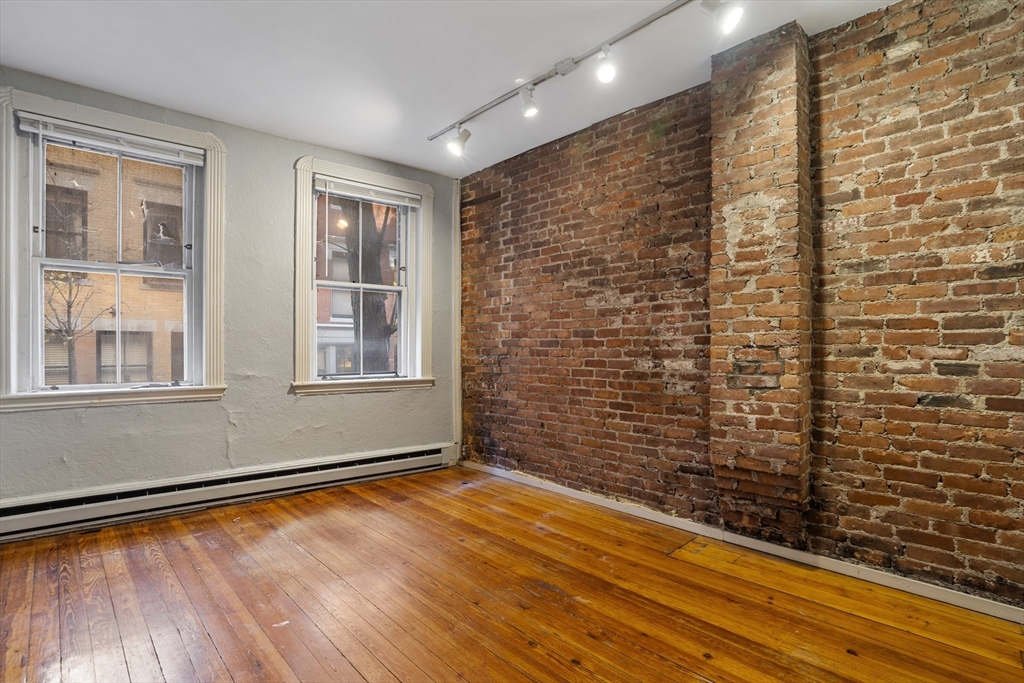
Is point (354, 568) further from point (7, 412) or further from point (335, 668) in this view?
point (7, 412)

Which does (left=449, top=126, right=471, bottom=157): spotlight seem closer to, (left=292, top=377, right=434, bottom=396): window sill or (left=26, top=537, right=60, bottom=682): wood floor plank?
(left=292, top=377, right=434, bottom=396): window sill

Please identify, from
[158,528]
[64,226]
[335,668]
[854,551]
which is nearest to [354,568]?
[335,668]

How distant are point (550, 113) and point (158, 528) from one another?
383cm

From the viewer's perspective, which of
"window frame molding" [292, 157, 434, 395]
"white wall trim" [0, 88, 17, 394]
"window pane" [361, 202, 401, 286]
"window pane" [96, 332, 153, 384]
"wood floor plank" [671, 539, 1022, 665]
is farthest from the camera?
"window pane" [361, 202, 401, 286]

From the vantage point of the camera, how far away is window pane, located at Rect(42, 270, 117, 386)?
3057 millimetres

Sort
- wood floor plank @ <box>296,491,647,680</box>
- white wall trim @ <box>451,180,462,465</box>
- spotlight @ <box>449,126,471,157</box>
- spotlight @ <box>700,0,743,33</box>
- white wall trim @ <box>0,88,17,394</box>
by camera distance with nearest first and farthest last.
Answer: wood floor plank @ <box>296,491,647,680</box>
spotlight @ <box>700,0,743,33</box>
white wall trim @ <box>0,88,17,394</box>
spotlight @ <box>449,126,471,157</box>
white wall trim @ <box>451,180,462,465</box>

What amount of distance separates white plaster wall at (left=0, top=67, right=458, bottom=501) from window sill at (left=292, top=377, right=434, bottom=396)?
0.19 feet

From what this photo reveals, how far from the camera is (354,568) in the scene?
8.30 feet

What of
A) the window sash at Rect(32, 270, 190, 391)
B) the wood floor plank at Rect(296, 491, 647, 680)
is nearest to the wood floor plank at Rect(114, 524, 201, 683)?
the window sash at Rect(32, 270, 190, 391)

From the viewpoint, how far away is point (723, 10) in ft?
7.47

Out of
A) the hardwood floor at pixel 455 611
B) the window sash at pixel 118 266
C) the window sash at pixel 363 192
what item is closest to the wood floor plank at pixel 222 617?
the hardwood floor at pixel 455 611

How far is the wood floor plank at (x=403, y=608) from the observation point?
1752mm

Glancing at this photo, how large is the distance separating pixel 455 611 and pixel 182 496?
2371mm

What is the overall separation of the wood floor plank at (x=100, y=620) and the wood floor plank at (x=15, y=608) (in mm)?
A: 189
